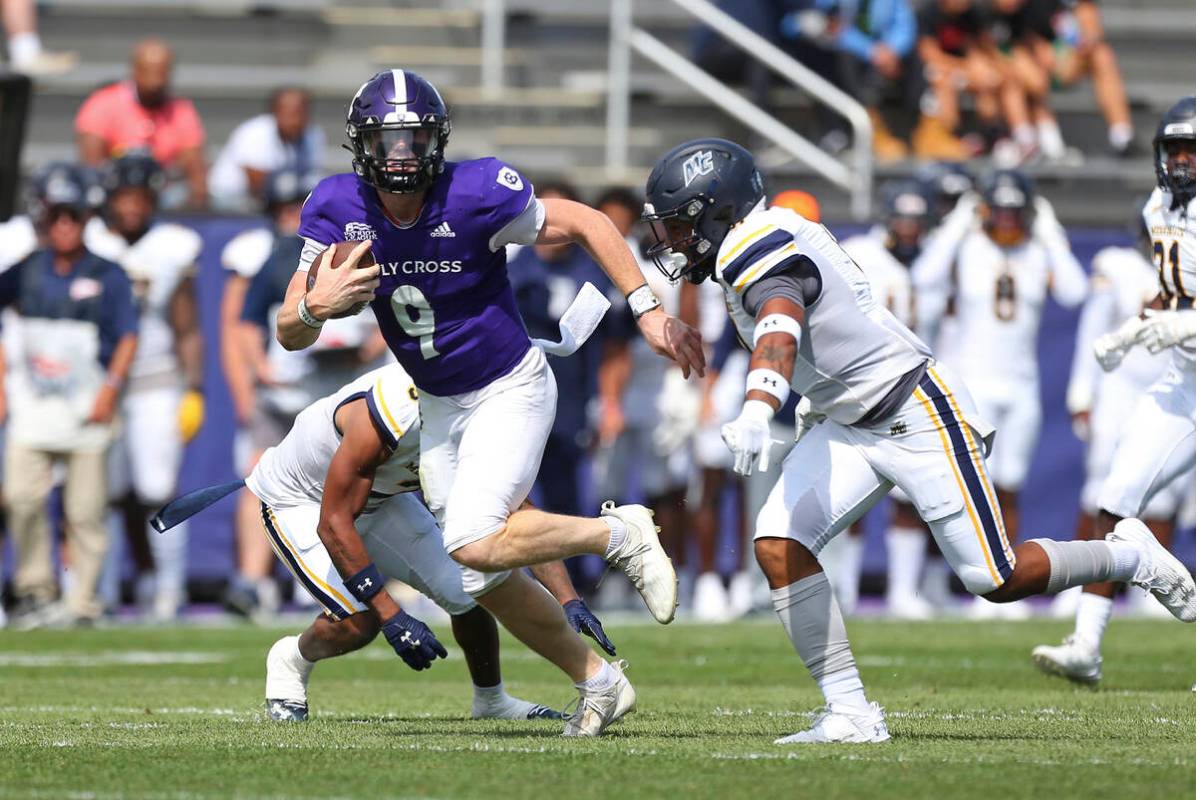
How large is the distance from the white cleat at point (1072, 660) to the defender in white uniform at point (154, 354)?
514 centimetres

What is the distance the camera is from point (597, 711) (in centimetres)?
565

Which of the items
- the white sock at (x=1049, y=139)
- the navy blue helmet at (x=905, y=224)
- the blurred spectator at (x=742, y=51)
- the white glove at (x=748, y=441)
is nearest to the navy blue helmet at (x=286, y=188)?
the navy blue helmet at (x=905, y=224)

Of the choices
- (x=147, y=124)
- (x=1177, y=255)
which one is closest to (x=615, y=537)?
(x=1177, y=255)

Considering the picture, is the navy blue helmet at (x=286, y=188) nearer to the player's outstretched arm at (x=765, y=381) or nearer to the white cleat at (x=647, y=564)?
the white cleat at (x=647, y=564)

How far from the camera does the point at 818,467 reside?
5578 mm

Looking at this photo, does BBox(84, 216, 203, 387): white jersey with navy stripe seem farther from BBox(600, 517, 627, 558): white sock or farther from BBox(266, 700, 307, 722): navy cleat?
BBox(600, 517, 627, 558): white sock

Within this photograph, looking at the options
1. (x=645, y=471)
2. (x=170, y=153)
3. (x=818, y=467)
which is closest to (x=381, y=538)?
(x=818, y=467)

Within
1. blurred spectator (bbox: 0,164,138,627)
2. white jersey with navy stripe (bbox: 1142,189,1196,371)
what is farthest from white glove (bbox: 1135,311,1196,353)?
blurred spectator (bbox: 0,164,138,627)

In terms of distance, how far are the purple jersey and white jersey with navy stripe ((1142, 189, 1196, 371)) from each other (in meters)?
2.71

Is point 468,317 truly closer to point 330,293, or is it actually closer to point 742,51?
point 330,293

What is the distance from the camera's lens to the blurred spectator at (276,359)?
1036 centimetres

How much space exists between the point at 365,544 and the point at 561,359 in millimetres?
4462

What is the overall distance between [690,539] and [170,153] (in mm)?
3898

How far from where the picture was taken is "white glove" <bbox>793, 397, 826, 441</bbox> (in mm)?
5784
